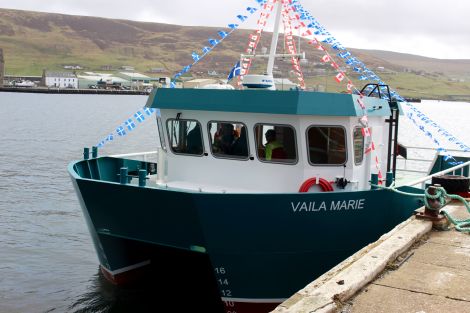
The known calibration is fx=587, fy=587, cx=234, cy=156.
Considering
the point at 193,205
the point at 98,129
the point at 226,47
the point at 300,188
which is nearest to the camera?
the point at 193,205

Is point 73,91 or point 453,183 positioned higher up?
point 453,183

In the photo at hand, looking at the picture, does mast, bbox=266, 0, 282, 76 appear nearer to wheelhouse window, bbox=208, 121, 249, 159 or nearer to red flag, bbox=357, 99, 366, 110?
wheelhouse window, bbox=208, 121, 249, 159

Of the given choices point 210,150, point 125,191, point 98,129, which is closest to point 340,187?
point 210,150

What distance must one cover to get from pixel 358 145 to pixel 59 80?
175 meters

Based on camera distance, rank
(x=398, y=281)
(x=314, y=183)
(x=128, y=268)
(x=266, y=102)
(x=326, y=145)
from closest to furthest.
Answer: (x=398, y=281) → (x=266, y=102) → (x=314, y=183) → (x=326, y=145) → (x=128, y=268)

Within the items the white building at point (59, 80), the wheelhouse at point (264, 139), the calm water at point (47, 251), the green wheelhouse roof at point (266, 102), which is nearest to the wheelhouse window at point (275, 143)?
the wheelhouse at point (264, 139)

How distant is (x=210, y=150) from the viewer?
413 inches

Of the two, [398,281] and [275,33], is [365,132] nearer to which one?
[275,33]

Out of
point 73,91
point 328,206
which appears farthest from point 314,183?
point 73,91

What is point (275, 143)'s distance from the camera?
32.6 ft

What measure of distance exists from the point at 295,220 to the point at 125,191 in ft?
8.78

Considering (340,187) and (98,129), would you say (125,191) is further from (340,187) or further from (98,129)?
(98,129)

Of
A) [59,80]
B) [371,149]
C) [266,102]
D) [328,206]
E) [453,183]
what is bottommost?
[328,206]

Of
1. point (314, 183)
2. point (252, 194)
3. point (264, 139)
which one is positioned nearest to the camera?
point (252, 194)
